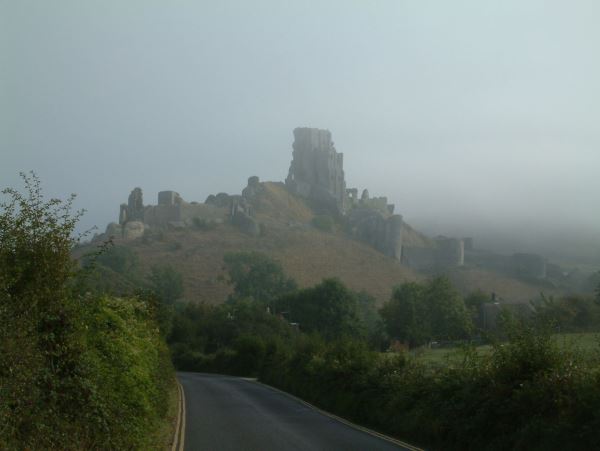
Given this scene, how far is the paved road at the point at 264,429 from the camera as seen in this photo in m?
16.9

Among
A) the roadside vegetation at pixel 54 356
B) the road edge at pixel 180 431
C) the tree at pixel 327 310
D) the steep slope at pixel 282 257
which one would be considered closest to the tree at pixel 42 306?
the roadside vegetation at pixel 54 356

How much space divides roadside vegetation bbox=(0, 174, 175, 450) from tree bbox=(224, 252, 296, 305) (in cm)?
11219

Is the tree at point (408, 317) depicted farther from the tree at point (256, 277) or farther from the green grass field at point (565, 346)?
the green grass field at point (565, 346)

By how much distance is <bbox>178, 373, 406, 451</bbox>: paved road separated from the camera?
16.9m

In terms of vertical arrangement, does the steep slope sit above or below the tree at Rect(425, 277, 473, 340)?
above

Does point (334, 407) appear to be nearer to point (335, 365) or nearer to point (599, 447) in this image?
point (335, 365)

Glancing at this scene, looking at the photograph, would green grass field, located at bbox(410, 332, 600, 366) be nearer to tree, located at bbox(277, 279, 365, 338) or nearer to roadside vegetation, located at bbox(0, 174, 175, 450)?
roadside vegetation, located at bbox(0, 174, 175, 450)

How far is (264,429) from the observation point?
20297mm

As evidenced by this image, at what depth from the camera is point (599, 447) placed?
12148 mm

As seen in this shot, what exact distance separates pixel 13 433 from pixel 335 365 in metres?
21.4

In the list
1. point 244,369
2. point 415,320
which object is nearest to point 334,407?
point 244,369

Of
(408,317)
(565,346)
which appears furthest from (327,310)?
(565,346)

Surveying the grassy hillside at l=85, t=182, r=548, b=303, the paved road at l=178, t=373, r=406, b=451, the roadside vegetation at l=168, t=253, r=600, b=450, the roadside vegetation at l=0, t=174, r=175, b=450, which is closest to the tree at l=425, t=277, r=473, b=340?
the grassy hillside at l=85, t=182, r=548, b=303

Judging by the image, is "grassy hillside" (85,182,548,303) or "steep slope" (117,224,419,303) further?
"grassy hillside" (85,182,548,303)
